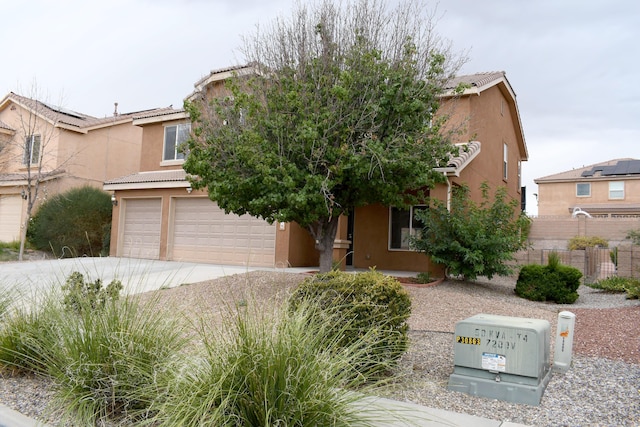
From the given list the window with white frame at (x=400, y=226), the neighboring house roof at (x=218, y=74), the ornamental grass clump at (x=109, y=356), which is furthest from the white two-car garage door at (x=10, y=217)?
the ornamental grass clump at (x=109, y=356)

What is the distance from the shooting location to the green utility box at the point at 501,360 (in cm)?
479

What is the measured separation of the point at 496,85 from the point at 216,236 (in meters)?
11.3

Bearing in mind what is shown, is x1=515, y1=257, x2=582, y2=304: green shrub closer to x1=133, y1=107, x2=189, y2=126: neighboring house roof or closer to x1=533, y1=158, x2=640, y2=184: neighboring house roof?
x1=133, y1=107, x2=189, y2=126: neighboring house roof

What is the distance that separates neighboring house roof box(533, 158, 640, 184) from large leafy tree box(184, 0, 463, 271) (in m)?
29.4

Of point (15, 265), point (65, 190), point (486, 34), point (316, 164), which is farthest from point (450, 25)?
point (65, 190)

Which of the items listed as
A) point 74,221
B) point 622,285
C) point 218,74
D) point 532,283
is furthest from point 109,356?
point 74,221

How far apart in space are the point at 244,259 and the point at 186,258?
2853 millimetres

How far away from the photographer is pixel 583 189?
118 ft

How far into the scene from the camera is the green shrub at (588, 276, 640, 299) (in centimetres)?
1218

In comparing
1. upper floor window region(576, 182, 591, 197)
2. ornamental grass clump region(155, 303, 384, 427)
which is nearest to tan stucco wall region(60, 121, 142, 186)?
ornamental grass clump region(155, 303, 384, 427)

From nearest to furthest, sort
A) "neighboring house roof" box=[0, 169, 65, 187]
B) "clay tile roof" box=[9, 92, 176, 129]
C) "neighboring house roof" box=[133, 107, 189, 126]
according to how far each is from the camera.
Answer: "neighboring house roof" box=[133, 107, 189, 126], "neighboring house roof" box=[0, 169, 65, 187], "clay tile roof" box=[9, 92, 176, 129]

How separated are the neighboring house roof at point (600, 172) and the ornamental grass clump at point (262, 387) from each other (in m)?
36.6

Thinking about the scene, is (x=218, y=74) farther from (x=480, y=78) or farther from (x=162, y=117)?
(x=480, y=78)

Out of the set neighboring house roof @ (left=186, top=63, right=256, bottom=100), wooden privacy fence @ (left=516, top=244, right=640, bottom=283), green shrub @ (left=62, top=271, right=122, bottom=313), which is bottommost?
green shrub @ (left=62, top=271, right=122, bottom=313)
